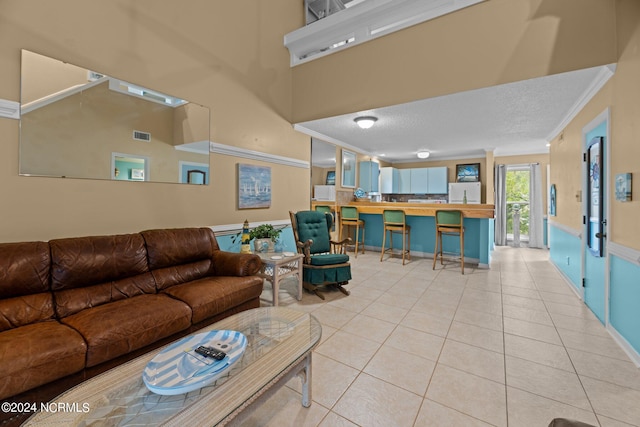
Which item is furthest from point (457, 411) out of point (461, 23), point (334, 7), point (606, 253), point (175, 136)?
point (334, 7)

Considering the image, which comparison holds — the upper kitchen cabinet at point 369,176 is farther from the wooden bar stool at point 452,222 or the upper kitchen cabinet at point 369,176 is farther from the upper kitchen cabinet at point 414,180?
the wooden bar stool at point 452,222

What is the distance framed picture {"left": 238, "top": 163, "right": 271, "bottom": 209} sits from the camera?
12.2 ft

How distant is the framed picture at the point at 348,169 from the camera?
6.10 meters

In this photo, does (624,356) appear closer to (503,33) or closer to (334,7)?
(503,33)

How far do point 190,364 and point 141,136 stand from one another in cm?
236

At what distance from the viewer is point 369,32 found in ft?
12.1

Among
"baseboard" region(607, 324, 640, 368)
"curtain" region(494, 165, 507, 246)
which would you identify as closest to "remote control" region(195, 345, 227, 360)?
"baseboard" region(607, 324, 640, 368)

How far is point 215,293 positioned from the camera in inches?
89.7

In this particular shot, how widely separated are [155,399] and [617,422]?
2.42 m

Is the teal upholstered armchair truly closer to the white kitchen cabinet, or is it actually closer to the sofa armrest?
the sofa armrest

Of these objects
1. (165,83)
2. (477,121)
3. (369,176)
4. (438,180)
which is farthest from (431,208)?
(165,83)

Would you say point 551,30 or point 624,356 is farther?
point 551,30

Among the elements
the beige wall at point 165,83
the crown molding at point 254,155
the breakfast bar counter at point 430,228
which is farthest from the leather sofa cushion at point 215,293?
the breakfast bar counter at point 430,228

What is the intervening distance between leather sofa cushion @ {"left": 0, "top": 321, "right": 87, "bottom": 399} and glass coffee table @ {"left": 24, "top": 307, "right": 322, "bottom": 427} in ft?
1.35
